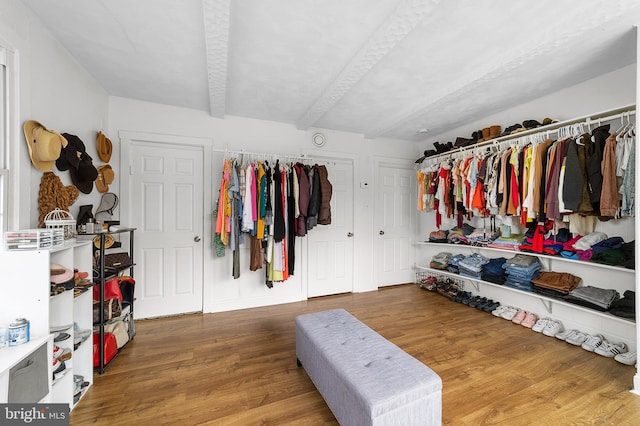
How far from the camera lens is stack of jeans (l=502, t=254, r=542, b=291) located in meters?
2.68

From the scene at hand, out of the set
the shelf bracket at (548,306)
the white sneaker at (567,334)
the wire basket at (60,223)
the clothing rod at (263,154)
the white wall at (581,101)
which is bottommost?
the white sneaker at (567,334)

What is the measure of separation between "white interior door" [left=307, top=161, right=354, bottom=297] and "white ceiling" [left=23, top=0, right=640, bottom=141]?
1.14 meters

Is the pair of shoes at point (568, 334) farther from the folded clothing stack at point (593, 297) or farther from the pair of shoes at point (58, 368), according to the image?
the pair of shoes at point (58, 368)

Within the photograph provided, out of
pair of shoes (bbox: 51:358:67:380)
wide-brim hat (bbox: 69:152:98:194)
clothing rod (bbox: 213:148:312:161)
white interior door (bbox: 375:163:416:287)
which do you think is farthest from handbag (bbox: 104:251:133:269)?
white interior door (bbox: 375:163:416:287)

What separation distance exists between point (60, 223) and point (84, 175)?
2.42 feet

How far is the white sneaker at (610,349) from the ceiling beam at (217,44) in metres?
3.68

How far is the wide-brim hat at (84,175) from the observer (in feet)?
6.65

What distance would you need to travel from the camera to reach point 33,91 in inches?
62.4

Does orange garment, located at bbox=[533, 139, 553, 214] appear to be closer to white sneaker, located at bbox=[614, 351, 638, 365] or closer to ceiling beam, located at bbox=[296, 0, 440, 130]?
white sneaker, located at bbox=[614, 351, 638, 365]

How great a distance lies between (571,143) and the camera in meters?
2.10

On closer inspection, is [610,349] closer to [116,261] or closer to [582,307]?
[582,307]

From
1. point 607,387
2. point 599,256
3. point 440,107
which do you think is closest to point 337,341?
point 607,387

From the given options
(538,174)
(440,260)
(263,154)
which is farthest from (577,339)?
(263,154)

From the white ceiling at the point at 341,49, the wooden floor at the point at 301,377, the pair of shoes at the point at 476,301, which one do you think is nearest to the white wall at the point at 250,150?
the white ceiling at the point at 341,49
